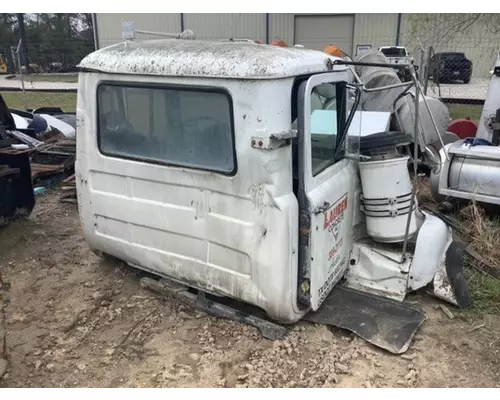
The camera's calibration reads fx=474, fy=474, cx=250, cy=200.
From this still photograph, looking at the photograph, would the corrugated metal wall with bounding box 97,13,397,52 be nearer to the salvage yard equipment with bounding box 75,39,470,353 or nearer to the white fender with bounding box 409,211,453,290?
the salvage yard equipment with bounding box 75,39,470,353

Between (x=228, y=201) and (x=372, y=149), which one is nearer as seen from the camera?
(x=228, y=201)

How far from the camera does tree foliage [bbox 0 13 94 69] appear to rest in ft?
68.6

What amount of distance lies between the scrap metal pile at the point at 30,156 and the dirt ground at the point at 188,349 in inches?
58.3

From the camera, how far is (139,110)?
10.6 ft

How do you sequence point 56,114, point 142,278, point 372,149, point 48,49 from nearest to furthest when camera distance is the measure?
1. point 372,149
2. point 142,278
3. point 56,114
4. point 48,49

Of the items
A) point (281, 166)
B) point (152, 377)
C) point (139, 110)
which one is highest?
point (139, 110)

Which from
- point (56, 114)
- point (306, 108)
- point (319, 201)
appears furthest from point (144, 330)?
point (56, 114)

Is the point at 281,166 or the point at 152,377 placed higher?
the point at 281,166

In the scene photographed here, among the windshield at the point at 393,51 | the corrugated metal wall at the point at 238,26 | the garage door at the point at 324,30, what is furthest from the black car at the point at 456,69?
the garage door at the point at 324,30

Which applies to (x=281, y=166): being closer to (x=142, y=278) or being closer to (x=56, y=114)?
(x=142, y=278)

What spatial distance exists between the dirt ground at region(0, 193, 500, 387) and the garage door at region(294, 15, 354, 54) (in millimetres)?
→ 18034

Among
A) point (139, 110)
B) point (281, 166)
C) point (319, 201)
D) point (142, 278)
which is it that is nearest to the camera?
point (281, 166)

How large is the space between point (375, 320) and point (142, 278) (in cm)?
180

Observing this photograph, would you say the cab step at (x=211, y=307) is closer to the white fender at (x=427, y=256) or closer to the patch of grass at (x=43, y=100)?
the white fender at (x=427, y=256)
